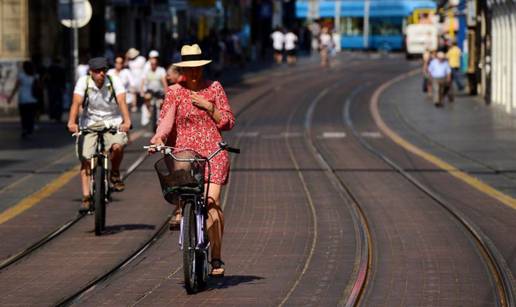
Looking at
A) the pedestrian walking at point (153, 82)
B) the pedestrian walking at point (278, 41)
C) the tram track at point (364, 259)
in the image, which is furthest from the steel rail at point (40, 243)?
the pedestrian walking at point (278, 41)

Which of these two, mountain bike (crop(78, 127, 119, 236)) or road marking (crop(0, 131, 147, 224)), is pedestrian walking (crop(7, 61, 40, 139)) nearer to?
road marking (crop(0, 131, 147, 224))

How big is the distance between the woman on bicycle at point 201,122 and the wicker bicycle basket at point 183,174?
0.77 ft

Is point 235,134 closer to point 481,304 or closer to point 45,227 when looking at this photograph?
point 45,227

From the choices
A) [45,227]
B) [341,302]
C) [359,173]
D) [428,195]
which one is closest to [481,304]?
[341,302]

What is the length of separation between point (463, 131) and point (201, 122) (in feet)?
75.0

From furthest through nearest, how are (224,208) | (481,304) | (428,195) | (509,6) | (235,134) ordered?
(509,6) → (235,134) → (428,195) → (224,208) → (481,304)

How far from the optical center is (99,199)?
15367 mm

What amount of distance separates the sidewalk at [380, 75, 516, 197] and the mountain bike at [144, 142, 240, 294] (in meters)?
9.30

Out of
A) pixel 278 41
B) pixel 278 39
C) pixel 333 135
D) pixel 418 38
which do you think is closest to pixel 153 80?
pixel 333 135

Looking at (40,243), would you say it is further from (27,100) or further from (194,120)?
(27,100)

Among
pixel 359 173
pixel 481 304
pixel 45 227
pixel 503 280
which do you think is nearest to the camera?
pixel 481 304

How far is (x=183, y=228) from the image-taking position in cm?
1117

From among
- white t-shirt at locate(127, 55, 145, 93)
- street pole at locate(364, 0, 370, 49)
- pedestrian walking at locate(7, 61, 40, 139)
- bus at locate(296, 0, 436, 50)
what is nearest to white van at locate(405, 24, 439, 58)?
bus at locate(296, 0, 436, 50)

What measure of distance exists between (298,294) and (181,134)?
4.94 feet
